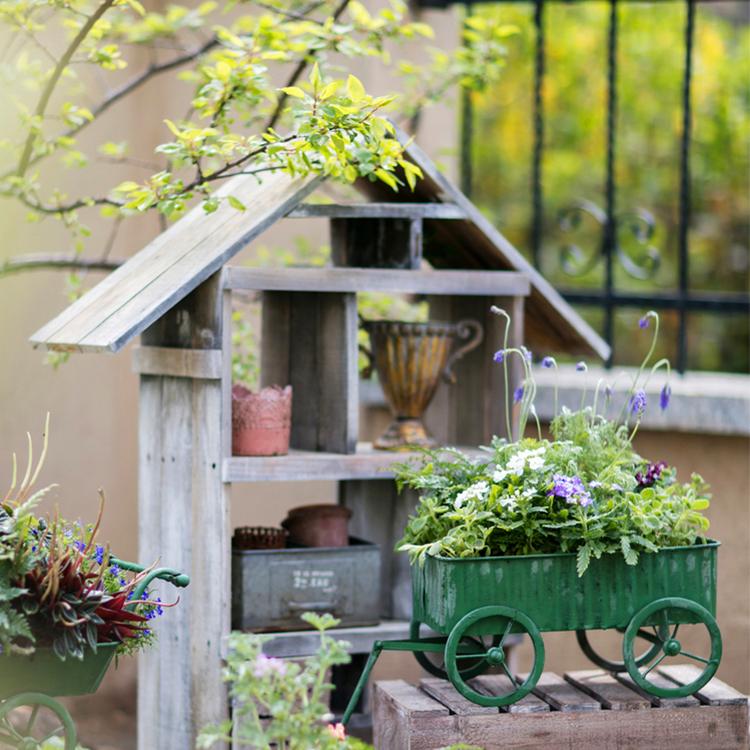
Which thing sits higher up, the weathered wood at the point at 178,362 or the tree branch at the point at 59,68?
the tree branch at the point at 59,68

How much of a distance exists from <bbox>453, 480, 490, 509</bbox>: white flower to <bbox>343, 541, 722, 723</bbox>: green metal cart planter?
141mm

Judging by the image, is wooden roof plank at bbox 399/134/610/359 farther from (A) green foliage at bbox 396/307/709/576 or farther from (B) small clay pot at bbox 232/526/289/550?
(B) small clay pot at bbox 232/526/289/550

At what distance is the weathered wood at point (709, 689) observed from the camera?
310 centimetres

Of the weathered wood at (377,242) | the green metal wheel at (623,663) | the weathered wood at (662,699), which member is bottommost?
the weathered wood at (662,699)

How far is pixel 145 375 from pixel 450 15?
2.43 m

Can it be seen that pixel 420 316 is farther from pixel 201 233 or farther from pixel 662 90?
pixel 662 90

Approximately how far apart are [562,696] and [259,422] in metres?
1.05

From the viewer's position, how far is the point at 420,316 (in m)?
4.38

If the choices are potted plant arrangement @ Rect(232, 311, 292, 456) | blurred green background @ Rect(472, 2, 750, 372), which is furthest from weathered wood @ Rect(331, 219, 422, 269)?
blurred green background @ Rect(472, 2, 750, 372)

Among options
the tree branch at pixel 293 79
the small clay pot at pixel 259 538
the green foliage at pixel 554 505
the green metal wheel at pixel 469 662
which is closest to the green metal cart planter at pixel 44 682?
the green foliage at pixel 554 505

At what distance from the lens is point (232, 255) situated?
3336 millimetres

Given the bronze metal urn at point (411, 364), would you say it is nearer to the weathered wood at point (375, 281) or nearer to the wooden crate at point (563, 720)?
the weathered wood at point (375, 281)

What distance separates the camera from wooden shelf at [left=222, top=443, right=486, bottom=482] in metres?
3.40

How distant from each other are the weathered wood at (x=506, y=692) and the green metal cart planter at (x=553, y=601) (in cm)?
4
